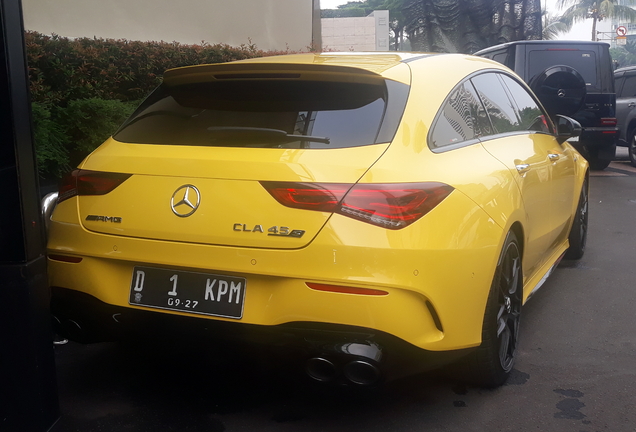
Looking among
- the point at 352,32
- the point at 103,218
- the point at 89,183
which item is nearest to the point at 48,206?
the point at 89,183

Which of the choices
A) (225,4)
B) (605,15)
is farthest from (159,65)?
(605,15)

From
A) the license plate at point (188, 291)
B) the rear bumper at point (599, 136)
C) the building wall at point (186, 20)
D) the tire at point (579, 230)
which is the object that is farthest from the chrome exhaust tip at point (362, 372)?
the rear bumper at point (599, 136)

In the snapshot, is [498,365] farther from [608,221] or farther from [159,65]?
[159,65]

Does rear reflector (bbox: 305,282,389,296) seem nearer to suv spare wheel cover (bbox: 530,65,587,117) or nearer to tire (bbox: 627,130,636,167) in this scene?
suv spare wheel cover (bbox: 530,65,587,117)

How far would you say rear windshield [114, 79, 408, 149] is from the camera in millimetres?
2891

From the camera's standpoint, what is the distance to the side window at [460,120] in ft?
10.4

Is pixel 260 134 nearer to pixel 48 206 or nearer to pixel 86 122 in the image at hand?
pixel 48 206

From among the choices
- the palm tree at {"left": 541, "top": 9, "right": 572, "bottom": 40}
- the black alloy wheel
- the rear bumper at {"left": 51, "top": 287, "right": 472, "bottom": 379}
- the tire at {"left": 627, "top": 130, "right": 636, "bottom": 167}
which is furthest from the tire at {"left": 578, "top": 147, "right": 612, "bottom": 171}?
the palm tree at {"left": 541, "top": 9, "right": 572, "bottom": 40}

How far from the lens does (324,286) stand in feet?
8.71

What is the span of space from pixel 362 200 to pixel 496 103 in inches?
71.8

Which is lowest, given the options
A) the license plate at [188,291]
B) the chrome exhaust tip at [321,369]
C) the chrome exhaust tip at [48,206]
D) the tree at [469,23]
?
the chrome exhaust tip at [321,369]

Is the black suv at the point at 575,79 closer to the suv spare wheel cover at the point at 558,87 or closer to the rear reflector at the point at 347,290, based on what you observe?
the suv spare wheel cover at the point at 558,87

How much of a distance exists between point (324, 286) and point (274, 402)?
0.85 m

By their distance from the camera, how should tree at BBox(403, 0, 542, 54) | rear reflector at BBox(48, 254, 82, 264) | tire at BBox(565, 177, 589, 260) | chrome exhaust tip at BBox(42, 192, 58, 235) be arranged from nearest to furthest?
rear reflector at BBox(48, 254, 82, 264) < chrome exhaust tip at BBox(42, 192, 58, 235) < tire at BBox(565, 177, 589, 260) < tree at BBox(403, 0, 542, 54)
